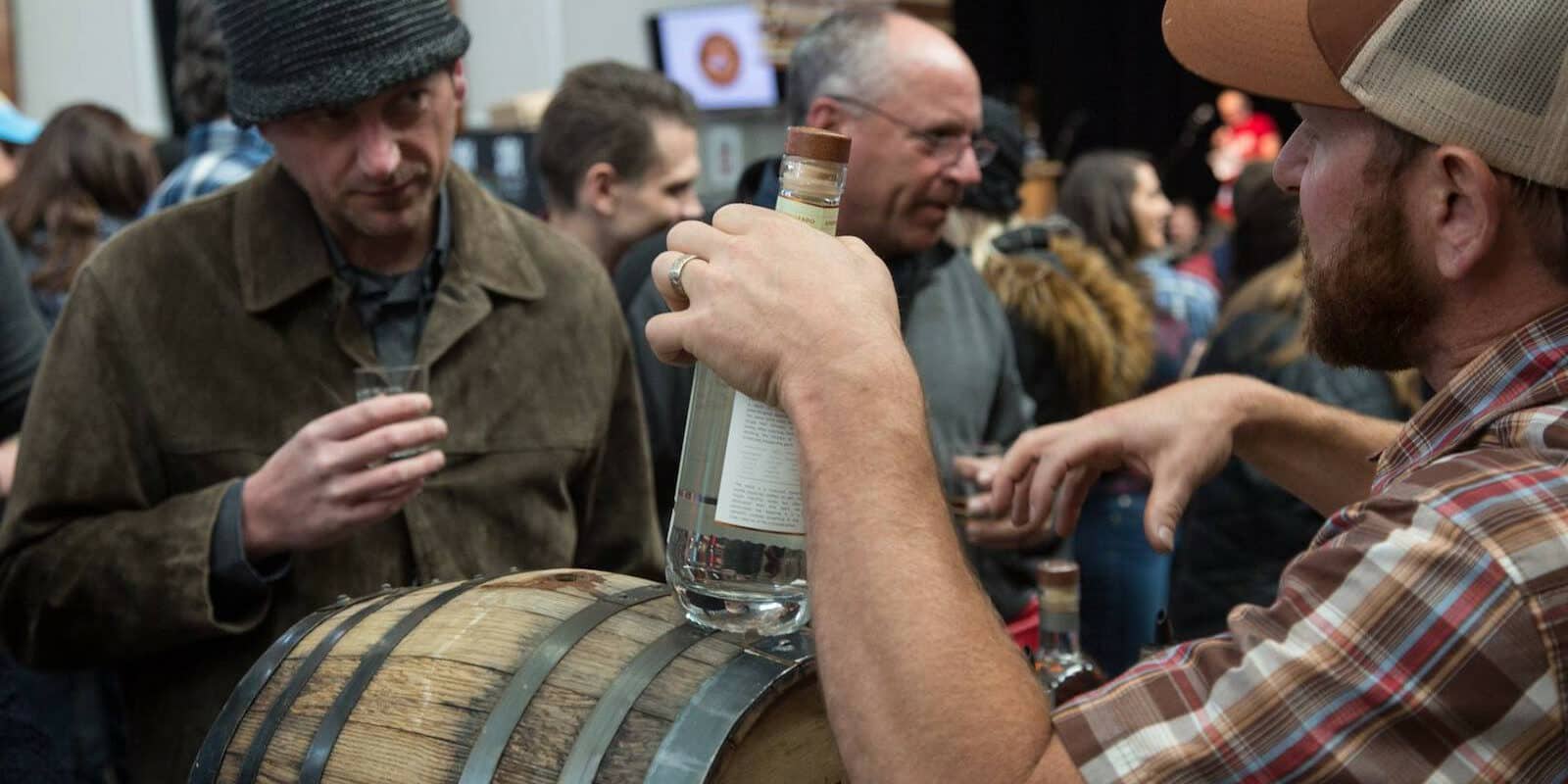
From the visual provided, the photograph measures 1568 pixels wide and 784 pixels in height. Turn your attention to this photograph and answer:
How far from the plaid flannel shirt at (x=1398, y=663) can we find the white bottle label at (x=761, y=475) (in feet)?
0.94

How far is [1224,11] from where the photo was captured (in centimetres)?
141

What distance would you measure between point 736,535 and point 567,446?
0.99 m

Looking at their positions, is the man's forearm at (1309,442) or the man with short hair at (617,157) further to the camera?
the man with short hair at (617,157)

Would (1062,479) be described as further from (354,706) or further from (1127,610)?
(1127,610)

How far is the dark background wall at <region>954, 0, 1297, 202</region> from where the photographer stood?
14.1 m

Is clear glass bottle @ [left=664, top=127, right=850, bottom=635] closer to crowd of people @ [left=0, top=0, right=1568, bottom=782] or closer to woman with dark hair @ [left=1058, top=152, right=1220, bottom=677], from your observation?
crowd of people @ [left=0, top=0, right=1568, bottom=782]

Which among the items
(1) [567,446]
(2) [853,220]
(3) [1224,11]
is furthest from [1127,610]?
(3) [1224,11]

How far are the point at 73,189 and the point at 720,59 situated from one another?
530 cm

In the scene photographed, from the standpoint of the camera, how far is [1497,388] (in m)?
1.24

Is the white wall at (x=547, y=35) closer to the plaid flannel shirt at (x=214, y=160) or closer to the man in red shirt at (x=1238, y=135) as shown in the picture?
the man in red shirt at (x=1238, y=135)

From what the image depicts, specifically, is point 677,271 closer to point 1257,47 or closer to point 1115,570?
point 1257,47

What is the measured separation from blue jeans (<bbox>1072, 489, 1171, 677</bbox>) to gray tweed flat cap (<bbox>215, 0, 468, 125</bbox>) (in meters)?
2.67

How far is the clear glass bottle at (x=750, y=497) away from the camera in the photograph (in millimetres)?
1242

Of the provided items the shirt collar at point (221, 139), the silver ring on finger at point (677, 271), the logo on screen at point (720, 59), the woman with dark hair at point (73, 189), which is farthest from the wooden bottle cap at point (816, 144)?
the logo on screen at point (720, 59)
